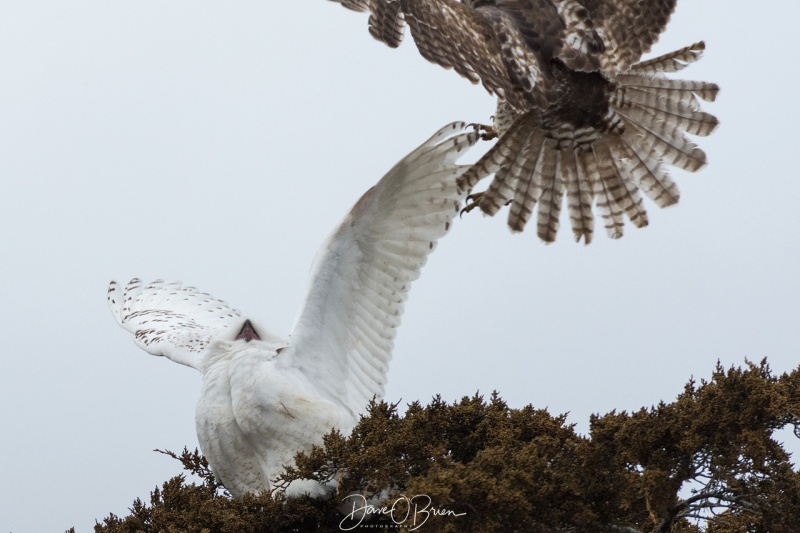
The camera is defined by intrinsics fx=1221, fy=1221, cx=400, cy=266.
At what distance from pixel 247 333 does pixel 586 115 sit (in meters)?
2.73

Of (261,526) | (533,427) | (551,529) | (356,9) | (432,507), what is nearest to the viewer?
(432,507)

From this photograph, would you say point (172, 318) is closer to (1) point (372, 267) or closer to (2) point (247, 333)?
(2) point (247, 333)

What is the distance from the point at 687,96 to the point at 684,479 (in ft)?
8.77

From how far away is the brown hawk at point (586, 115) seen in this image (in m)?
7.93

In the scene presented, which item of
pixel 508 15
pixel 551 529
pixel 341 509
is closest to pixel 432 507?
pixel 551 529

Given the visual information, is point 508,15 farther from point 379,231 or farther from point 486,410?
point 486,410

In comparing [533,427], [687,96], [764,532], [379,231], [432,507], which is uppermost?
[687,96]

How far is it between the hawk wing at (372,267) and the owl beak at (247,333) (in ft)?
1.16

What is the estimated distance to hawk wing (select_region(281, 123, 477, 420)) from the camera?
8.08 meters

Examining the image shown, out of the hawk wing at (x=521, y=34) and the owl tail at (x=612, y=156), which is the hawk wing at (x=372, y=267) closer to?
the owl tail at (x=612, y=156)

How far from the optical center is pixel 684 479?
705cm

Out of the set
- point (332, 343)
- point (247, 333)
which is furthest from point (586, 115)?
point (247, 333)

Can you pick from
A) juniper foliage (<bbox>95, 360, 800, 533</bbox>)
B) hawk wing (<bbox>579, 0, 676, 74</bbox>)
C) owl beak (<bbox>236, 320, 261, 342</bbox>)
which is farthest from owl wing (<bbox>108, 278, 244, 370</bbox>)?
hawk wing (<bbox>579, 0, 676, 74</bbox>)

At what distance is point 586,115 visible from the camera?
8109 mm
